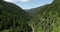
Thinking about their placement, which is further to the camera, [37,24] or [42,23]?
[37,24]

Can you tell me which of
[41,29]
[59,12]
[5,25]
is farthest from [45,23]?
[5,25]

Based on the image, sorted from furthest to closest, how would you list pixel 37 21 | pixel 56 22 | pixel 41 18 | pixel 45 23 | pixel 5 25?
pixel 5 25
pixel 37 21
pixel 41 18
pixel 45 23
pixel 56 22

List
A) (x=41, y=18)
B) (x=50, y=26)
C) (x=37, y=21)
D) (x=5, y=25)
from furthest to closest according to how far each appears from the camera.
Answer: (x=5, y=25)
(x=37, y=21)
(x=41, y=18)
(x=50, y=26)

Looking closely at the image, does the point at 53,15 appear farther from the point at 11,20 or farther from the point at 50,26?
the point at 11,20

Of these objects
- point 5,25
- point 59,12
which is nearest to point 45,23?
point 59,12

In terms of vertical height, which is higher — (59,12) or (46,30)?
(59,12)

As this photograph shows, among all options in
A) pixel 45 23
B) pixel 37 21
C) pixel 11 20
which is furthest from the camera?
pixel 11 20

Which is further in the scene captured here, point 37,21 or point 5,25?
point 5,25

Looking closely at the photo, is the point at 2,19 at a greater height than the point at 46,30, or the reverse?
the point at 2,19

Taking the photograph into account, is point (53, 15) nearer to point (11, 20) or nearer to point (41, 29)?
point (41, 29)

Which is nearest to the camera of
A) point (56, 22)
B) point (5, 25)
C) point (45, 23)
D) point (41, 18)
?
point (56, 22)
